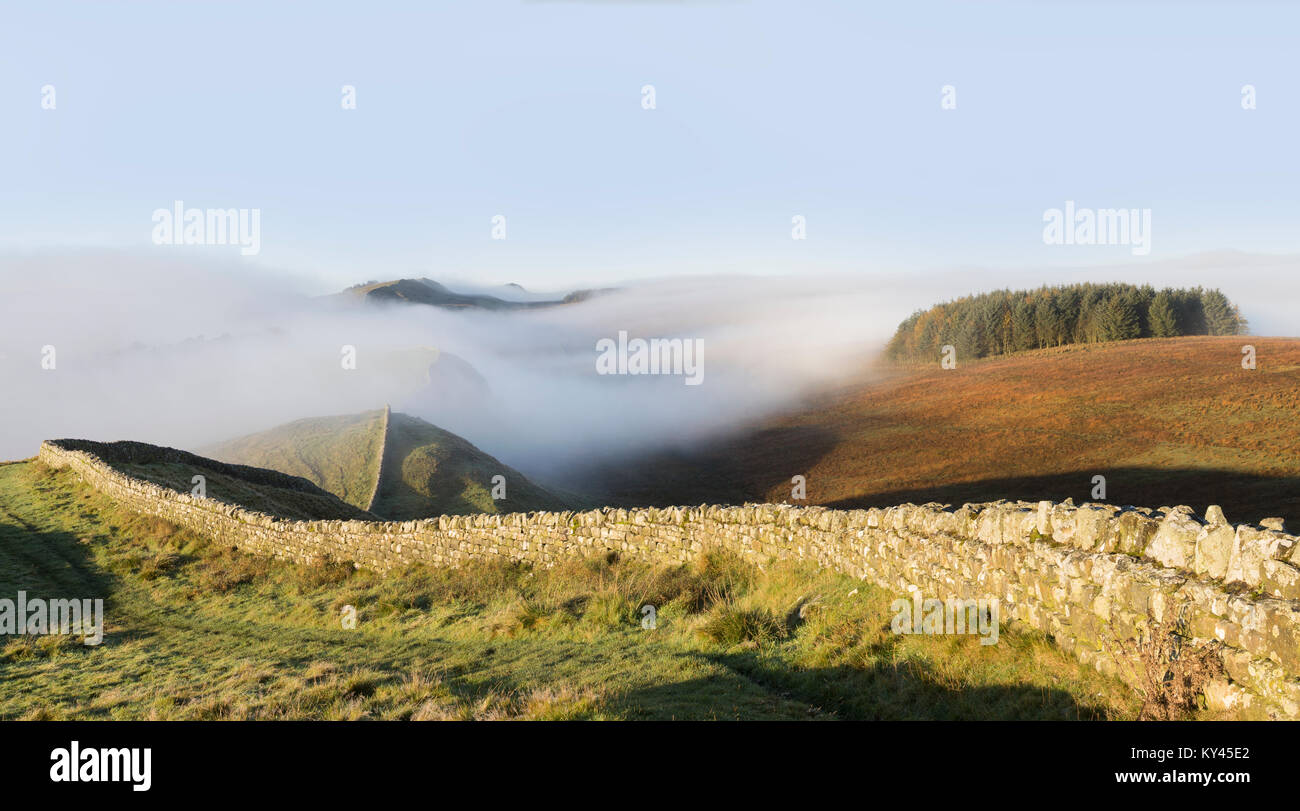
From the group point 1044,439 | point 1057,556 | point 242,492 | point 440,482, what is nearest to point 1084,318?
point 1044,439

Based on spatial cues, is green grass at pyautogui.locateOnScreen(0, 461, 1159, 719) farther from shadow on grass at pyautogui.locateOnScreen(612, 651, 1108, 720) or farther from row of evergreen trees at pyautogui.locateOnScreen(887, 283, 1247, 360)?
row of evergreen trees at pyautogui.locateOnScreen(887, 283, 1247, 360)

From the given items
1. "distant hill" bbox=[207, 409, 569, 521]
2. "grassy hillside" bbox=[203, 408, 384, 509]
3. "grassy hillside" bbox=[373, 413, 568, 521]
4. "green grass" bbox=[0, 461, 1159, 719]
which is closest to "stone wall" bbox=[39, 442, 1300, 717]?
"green grass" bbox=[0, 461, 1159, 719]

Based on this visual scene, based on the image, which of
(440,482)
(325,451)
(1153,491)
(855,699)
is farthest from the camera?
(325,451)

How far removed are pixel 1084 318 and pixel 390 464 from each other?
97725 mm

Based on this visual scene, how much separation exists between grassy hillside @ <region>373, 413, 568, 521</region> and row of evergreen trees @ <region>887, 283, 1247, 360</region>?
79436 millimetres

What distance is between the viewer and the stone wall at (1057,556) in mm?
5059

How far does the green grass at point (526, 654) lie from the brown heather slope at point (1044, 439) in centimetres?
2875

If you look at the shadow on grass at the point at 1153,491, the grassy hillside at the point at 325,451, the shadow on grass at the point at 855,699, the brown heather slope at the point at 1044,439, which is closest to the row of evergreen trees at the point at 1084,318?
the brown heather slope at the point at 1044,439

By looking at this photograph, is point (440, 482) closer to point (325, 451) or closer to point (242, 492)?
point (325, 451)

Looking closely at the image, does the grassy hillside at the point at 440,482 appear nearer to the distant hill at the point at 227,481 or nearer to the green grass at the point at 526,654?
the distant hill at the point at 227,481

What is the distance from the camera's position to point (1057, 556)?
22.9ft
